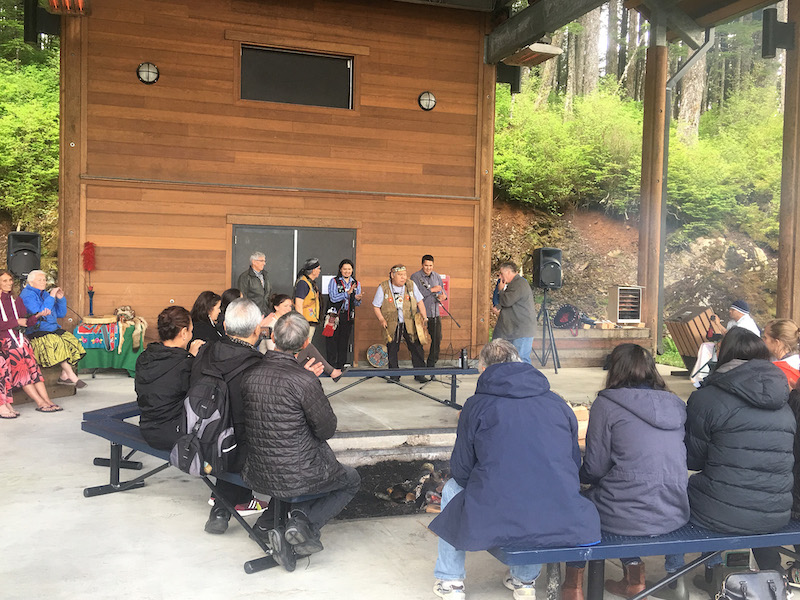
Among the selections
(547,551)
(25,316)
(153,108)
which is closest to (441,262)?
(153,108)

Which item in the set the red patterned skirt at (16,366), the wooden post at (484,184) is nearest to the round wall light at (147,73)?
the red patterned skirt at (16,366)

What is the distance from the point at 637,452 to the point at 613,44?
27073 mm

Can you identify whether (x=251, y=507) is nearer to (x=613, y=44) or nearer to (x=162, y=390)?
(x=162, y=390)

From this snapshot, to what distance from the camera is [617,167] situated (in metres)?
21.1

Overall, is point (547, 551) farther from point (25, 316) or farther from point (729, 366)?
point (25, 316)

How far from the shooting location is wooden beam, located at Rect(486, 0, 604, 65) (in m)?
7.98

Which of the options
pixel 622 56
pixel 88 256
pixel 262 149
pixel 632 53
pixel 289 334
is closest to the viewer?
pixel 289 334

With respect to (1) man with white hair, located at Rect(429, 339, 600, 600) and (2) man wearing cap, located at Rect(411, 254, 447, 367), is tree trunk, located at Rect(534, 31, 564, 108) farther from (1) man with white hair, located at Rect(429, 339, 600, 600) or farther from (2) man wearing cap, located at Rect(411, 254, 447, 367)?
(1) man with white hair, located at Rect(429, 339, 600, 600)

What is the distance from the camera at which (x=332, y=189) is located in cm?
917

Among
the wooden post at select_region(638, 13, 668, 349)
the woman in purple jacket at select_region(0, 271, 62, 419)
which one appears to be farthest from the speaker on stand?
the woman in purple jacket at select_region(0, 271, 62, 419)

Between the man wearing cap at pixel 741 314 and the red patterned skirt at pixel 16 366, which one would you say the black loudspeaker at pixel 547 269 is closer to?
the man wearing cap at pixel 741 314

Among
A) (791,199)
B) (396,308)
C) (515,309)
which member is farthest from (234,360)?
(791,199)

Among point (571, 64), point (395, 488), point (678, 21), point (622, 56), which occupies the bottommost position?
point (395, 488)

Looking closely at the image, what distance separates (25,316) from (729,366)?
5854 millimetres
